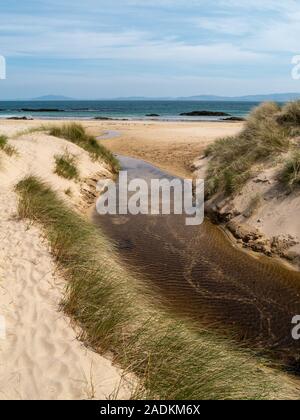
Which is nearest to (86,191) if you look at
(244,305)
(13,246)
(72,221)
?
(72,221)

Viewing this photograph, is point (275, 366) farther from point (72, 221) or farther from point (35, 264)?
point (72, 221)

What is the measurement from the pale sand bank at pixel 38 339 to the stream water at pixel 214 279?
199cm

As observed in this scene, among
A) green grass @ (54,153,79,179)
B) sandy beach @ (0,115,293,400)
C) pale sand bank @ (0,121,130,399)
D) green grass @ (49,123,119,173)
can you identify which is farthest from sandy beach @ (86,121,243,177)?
pale sand bank @ (0,121,130,399)

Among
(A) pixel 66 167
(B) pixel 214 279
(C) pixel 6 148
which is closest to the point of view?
(B) pixel 214 279

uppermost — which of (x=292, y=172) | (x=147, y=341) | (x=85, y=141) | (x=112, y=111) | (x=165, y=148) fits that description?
(x=112, y=111)

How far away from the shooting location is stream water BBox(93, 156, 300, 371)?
5.96m

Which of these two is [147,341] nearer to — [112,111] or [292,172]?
[292,172]

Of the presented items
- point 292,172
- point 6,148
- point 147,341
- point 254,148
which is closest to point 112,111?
point 6,148

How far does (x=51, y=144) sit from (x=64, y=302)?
12218mm

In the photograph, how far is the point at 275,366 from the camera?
5059mm

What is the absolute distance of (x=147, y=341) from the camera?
454 cm

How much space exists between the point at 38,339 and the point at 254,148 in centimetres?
960

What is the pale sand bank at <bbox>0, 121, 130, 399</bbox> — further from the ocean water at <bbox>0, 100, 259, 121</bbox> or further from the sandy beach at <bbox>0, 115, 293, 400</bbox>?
the ocean water at <bbox>0, 100, 259, 121</bbox>

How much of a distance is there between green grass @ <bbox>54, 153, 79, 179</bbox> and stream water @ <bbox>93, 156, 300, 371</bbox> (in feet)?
11.3
